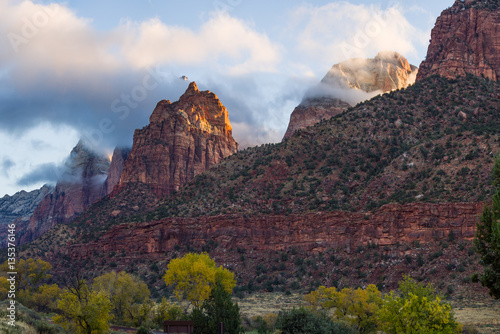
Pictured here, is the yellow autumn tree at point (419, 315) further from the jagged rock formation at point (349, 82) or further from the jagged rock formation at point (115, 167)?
the jagged rock formation at point (115, 167)

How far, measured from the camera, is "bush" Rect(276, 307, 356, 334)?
2961cm

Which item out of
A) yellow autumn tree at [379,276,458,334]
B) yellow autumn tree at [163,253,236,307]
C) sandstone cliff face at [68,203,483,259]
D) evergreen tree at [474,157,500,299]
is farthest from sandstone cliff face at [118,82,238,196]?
evergreen tree at [474,157,500,299]

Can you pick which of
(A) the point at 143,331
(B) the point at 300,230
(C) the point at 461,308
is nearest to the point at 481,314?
(C) the point at 461,308

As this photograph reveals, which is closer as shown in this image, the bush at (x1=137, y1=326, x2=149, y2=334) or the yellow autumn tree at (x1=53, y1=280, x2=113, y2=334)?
the yellow autumn tree at (x1=53, y1=280, x2=113, y2=334)

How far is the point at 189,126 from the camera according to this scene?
440 feet

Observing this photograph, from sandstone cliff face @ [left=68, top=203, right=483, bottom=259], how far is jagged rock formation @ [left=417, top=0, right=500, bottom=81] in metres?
37.7

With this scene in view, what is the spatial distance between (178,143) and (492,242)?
109m

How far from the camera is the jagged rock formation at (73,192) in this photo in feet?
586

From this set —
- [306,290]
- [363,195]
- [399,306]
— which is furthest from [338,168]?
[399,306]

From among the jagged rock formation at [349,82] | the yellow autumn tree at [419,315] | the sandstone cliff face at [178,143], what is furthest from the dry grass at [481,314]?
the jagged rock formation at [349,82]

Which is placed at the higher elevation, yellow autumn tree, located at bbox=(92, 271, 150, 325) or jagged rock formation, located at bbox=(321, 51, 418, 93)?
jagged rock formation, located at bbox=(321, 51, 418, 93)

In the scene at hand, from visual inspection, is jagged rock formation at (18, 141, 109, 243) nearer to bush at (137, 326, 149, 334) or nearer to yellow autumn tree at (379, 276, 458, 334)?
bush at (137, 326, 149, 334)

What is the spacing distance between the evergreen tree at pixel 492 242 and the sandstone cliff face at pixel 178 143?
9801 cm

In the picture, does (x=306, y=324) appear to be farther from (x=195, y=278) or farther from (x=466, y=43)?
(x=466, y=43)
